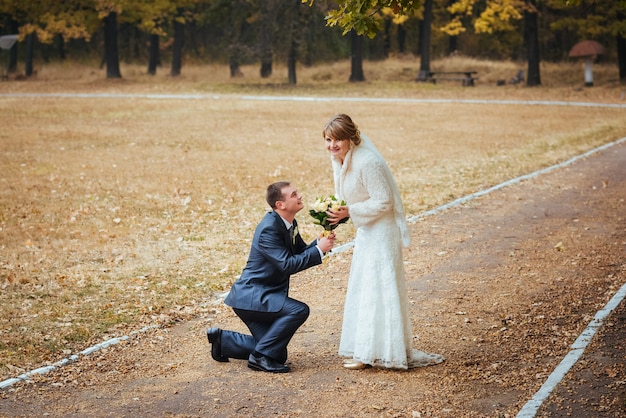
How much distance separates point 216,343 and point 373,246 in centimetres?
144

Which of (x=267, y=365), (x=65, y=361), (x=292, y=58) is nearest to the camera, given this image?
(x=267, y=365)

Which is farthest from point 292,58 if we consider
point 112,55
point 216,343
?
point 216,343

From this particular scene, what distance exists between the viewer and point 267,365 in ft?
21.4

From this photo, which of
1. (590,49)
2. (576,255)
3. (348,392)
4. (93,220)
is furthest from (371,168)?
(590,49)

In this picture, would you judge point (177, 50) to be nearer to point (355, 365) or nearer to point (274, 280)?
point (274, 280)

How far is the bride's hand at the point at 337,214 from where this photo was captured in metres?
6.29

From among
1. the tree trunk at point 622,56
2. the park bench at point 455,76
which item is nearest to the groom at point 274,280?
the park bench at point 455,76

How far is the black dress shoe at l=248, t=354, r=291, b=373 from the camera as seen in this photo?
650 cm

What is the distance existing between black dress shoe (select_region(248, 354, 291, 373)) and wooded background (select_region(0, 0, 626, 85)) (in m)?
27.3

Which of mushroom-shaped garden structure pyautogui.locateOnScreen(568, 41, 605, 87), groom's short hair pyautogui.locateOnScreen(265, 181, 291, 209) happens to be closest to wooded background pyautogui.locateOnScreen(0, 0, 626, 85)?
mushroom-shaped garden structure pyautogui.locateOnScreen(568, 41, 605, 87)

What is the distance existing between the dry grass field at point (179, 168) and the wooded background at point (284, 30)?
2.82 m

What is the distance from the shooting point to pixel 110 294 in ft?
29.6

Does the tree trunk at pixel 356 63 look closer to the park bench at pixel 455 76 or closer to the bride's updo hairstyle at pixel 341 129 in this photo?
the park bench at pixel 455 76

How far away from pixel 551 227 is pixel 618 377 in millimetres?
5987
